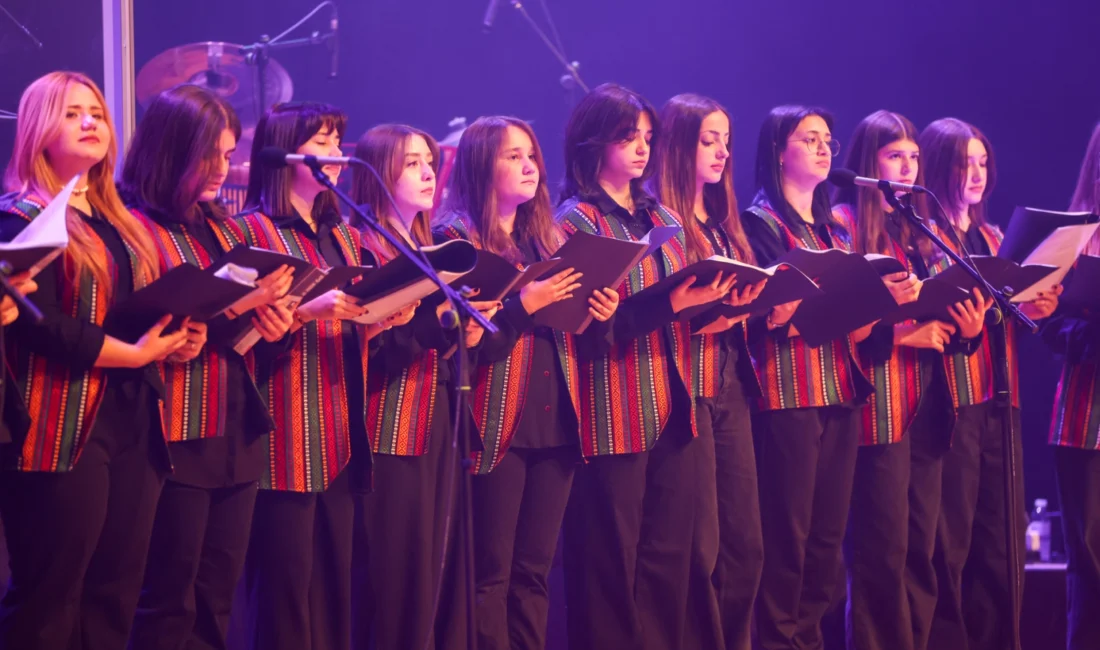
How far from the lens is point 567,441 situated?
10.4 ft

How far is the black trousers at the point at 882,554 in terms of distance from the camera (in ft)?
11.7

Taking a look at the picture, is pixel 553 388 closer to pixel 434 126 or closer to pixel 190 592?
pixel 190 592

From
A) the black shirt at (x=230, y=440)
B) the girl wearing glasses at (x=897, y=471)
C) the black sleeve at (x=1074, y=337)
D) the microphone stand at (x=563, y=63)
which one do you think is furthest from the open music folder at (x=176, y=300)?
the microphone stand at (x=563, y=63)

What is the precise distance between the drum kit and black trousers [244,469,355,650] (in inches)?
72.9

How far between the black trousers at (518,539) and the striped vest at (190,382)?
75 centimetres

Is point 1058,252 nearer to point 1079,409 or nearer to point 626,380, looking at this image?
point 1079,409

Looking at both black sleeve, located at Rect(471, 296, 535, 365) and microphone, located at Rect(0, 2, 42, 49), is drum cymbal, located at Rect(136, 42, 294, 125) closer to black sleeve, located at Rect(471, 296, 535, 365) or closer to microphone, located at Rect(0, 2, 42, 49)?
microphone, located at Rect(0, 2, 42, 49)

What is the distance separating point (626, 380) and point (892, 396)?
87 centimetres

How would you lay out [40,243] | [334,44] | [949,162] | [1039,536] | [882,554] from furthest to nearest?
[334,44]
[1039,536]
[949,162]
[882,554]
[40,243]

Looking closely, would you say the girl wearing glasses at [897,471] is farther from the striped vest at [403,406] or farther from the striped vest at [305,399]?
the striped vest at [305,399]

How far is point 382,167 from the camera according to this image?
125 inches

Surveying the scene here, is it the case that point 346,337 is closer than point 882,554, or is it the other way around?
point 346,337

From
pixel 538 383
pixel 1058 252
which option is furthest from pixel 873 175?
pixel 538 383

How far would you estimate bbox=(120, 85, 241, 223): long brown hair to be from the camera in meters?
2.68
